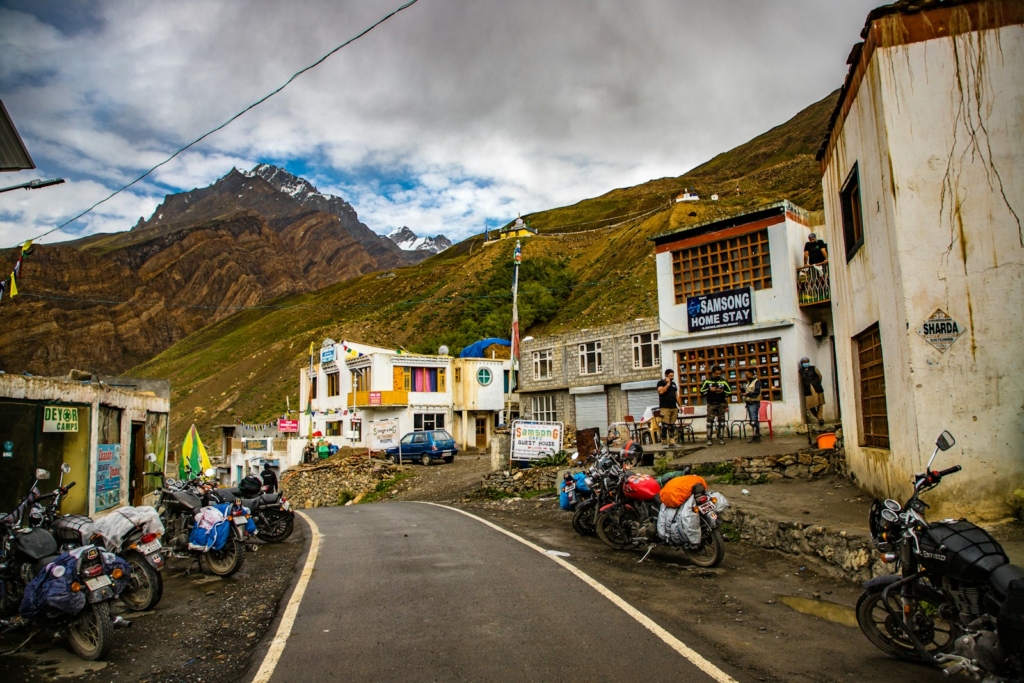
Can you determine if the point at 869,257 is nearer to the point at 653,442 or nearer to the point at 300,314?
the point at 653,442

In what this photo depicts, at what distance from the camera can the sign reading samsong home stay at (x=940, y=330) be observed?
25.9 feet

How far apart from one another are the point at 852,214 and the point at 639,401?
17.9m

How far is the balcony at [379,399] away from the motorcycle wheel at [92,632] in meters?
35.1

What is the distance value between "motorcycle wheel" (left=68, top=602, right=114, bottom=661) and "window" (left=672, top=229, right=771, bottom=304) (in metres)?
17.5

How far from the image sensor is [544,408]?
33.1 metres

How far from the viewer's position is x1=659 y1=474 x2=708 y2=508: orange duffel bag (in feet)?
27.4

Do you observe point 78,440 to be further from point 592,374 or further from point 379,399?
point 379,399

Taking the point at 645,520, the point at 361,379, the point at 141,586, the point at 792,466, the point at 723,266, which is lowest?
the point at 141,586

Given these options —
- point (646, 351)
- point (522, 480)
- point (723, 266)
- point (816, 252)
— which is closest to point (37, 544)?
point (522, 480)

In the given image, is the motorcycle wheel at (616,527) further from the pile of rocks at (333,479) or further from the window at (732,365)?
the pile of rocks at (333,479)

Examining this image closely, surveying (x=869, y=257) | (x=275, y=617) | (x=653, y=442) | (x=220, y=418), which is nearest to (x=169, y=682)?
(x=275, y=617)

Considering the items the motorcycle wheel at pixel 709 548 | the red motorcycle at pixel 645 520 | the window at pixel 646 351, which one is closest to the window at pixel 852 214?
the red motorcycle at pixel 645 520

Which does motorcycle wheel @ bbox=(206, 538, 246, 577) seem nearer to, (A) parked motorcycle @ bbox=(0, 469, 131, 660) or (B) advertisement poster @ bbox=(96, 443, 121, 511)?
A: (A) parked motorcycle @ bbox=(0, 469, 131, 660)

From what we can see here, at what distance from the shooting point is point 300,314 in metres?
128
